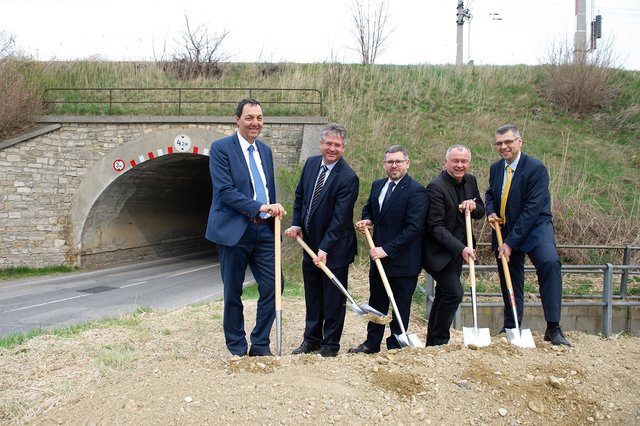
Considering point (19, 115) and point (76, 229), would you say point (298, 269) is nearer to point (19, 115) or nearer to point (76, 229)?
point (76, 229)

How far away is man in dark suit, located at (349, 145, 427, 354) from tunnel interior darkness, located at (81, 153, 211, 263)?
10685 millimetres

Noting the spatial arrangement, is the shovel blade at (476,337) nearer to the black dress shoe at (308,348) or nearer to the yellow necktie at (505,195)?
the yellow necktie at (505,195)

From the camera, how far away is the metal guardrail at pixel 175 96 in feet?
48.8

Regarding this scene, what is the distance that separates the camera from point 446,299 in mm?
4387

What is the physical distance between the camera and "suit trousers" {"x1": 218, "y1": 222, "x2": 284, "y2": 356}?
14.0 feet

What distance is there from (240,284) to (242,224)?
0.51 metres

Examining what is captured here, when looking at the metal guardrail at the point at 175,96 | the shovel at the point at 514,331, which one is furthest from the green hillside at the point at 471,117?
the shovel at the point at 514,331

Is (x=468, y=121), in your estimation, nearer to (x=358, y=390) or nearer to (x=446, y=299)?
(x=446, y=299)

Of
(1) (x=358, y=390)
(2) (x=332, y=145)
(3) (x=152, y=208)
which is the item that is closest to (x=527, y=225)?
(2) (x=332, y=145)

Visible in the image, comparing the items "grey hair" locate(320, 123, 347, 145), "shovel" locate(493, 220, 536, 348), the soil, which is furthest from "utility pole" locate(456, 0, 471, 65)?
the soil

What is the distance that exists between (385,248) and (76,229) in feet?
38.7

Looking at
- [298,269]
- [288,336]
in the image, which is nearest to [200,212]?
[298,269]

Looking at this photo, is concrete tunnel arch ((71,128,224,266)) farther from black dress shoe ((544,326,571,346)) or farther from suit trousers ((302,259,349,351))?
black dress shoe ((544,326,571,346))

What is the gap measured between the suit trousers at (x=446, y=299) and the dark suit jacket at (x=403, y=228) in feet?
0.76
